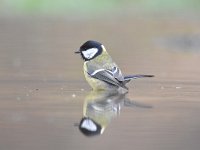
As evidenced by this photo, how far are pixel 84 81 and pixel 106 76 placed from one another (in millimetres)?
1065

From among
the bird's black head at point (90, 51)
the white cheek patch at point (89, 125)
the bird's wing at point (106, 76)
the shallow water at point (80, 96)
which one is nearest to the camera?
the shallow water at point (80, 96)

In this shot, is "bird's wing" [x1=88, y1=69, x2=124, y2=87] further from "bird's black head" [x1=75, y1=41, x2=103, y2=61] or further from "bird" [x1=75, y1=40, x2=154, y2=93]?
"bird's black head" [x1=75, y1=41, x2=103, y2=61]

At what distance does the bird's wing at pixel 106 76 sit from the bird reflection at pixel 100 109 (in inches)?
5.2

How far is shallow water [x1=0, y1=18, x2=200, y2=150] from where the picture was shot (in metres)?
8.45

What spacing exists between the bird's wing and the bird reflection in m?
0.13

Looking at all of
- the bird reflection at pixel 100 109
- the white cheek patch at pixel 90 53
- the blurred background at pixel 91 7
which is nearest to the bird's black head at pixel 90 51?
the white cheek patch at pixel 90 53

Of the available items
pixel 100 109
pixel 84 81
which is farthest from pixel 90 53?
pixel 100 109

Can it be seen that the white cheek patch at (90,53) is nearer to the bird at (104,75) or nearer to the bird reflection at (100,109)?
the bird at (104,75)

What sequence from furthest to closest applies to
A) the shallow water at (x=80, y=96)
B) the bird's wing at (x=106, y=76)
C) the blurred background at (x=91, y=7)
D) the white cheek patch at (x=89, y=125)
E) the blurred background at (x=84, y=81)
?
the blurred background at (x=91, y=7) < the bird's wing at (x=106, y=76) < the white cheek patch at (x=89, y=125) < the blurred background at (x=84, y=81) < the shallow water at (x=80, y=96)

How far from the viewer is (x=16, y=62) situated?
14492mm

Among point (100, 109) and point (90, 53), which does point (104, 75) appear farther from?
point (100, 109)

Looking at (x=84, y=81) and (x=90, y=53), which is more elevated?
(x=90, y=53)

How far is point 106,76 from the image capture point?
37.4ft

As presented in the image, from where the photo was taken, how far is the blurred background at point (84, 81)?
8555 millimetres
